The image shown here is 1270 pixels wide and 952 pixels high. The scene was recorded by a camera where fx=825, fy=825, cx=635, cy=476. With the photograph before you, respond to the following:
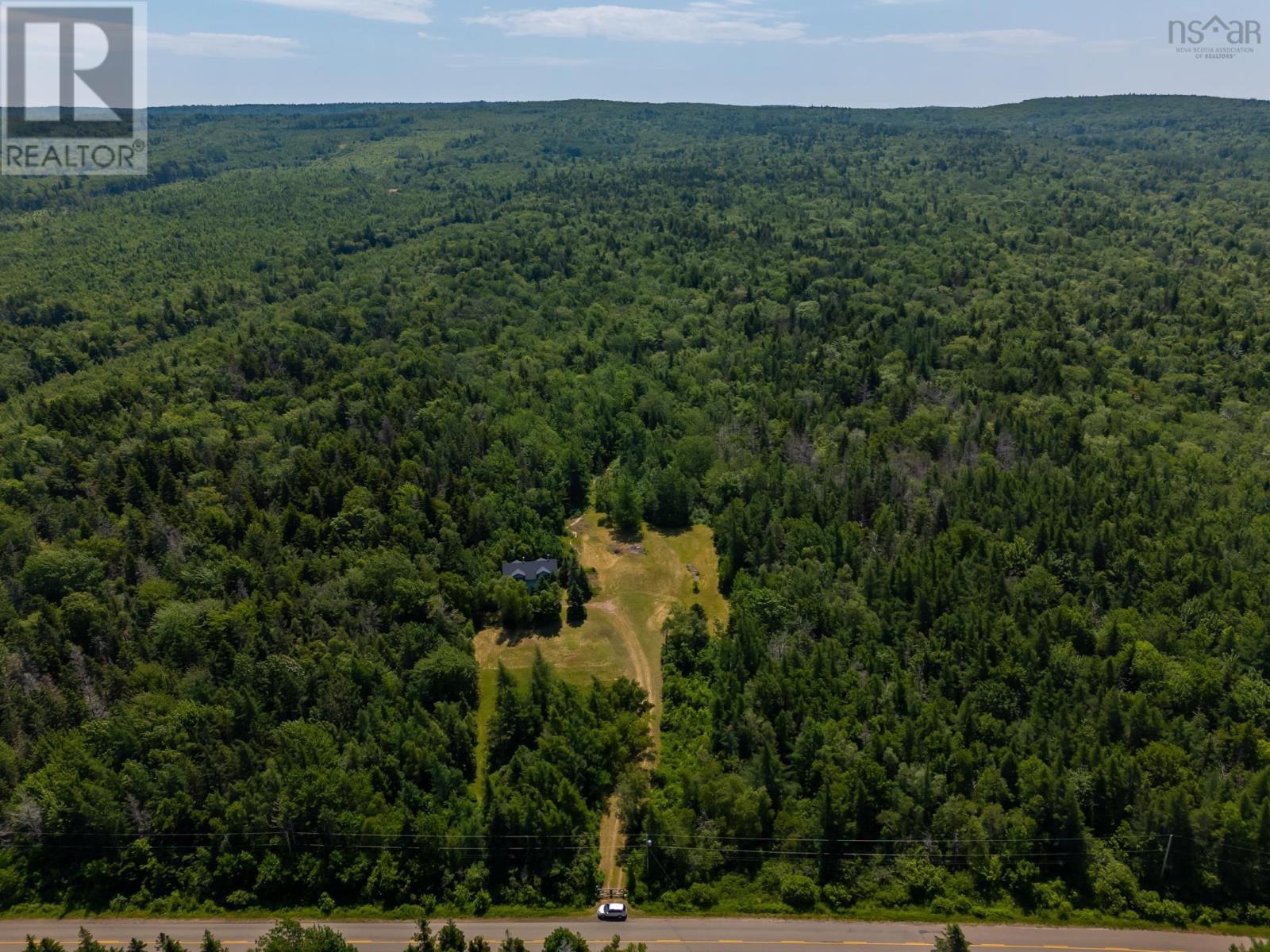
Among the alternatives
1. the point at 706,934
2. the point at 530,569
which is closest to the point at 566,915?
the point at 706,934

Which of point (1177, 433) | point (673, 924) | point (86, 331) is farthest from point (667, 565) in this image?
point (86, 331)

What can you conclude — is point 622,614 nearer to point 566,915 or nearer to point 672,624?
point 672,624

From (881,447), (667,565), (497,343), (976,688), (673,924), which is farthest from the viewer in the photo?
(497,343)

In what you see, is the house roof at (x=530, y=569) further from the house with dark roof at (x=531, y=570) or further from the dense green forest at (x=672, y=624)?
the dense green forest at (x=672, y=624)

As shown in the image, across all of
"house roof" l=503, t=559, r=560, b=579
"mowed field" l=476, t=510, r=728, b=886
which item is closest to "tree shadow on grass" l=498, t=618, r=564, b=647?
"mowed field" l=476, t=510, r=728, b=886

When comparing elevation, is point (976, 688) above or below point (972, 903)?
above

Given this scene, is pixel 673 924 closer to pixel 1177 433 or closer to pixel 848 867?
pixel 848 867

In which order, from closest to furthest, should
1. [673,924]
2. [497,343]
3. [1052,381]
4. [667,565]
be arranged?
[673,924] → [667,565] → [1052,381] → [497,343]
